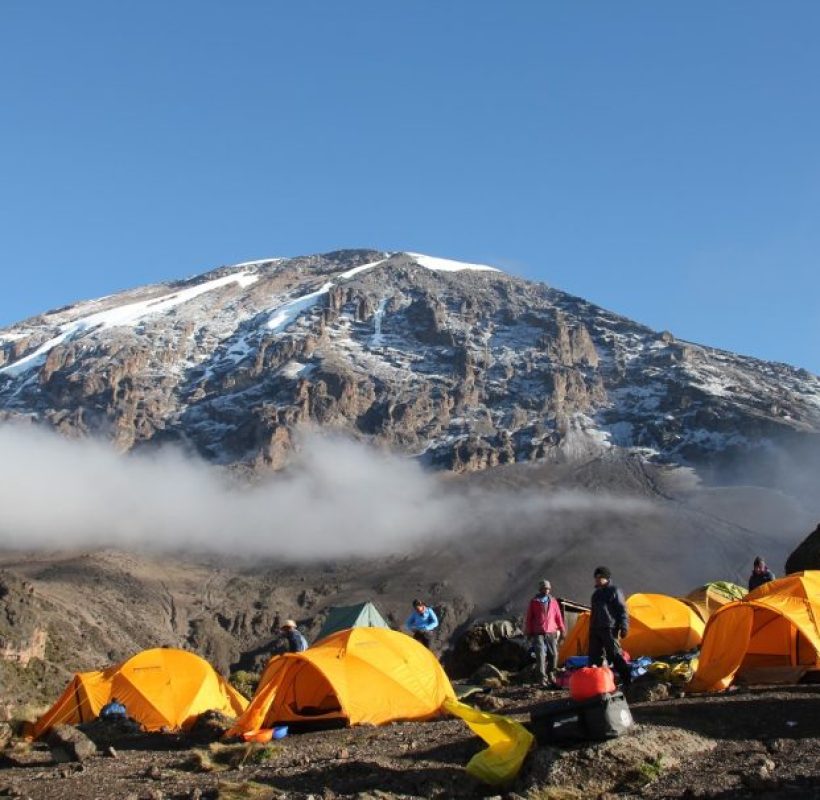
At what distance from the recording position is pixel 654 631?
20703 mm

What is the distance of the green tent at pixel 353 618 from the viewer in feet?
115

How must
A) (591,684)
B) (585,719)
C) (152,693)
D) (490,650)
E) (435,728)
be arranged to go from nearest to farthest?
(585,719)
(591,684)
(435,728)
(152,693)
(490,650)

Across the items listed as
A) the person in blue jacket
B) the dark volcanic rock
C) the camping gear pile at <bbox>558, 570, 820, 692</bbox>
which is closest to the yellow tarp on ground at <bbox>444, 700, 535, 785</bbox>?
the camping gear pile at <bbox>558, 570, 820, 692</bbox>

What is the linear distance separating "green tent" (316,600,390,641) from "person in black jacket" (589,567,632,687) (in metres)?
20.6

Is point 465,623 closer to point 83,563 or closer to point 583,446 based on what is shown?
point 83,563

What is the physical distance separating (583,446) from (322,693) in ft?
529

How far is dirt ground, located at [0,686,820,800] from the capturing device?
9445mm

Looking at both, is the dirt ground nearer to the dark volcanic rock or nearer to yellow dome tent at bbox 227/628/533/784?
yellow dome tent at bbox 227/628/533/784

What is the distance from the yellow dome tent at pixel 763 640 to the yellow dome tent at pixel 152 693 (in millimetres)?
9437

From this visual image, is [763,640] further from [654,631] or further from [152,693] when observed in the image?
[152,693]

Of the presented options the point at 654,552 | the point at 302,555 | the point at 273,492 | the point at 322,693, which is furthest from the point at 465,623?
the point at 322,693

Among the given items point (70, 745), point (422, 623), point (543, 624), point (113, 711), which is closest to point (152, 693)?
point (113, 711)

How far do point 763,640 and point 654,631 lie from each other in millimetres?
5257

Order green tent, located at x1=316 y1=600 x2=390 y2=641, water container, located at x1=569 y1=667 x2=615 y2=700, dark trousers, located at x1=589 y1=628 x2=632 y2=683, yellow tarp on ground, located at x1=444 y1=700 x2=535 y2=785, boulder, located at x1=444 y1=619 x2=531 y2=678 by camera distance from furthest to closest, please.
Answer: green tent, located at x1=316 y1=600 x2=390 y2=641, boulder, located at x1=444 y1=619 x2=531 y2=678, dark trousers, located at x1=589 y1=628 x2=632 y2=683, water container, located at x1=569 y1=667 x2=615 y2=700, yellow tarp on ground, located at x1=444 y1=700 x2=535 y2=785
